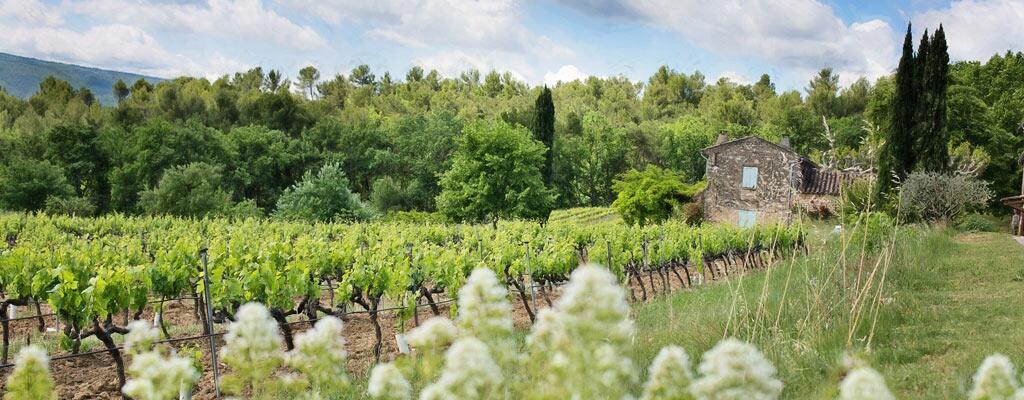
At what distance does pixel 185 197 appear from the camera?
35375mm

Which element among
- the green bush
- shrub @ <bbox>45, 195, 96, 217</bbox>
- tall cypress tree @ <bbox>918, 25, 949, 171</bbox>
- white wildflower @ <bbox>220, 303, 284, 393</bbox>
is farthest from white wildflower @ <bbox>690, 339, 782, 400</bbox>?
shrub @ <bbox>45, 195, 96, 217</bbox>

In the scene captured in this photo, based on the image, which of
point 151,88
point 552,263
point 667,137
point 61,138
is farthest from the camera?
point 151,88

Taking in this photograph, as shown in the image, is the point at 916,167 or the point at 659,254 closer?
the point at 659,254

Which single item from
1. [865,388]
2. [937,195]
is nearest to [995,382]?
[865,388]

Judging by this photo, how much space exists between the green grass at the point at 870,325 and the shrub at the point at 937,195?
11.2 meters

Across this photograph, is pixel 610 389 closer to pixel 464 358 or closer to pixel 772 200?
pixel 464 358

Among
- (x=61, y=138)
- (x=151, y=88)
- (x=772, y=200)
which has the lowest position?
(x=772, y=200)

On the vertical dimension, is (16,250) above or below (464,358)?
below

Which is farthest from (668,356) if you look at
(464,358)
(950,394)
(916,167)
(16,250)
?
(916,167)

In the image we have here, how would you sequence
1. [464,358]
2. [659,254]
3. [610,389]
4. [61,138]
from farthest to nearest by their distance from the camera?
[61,138] → [659,254] → [610,389] → [464,358]

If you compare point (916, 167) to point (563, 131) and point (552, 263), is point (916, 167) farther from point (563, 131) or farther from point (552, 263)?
point (563, 131)

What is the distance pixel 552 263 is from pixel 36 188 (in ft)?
106

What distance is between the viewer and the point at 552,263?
13.4m

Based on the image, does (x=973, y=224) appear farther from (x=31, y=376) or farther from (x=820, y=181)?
(x=31, y=376)
